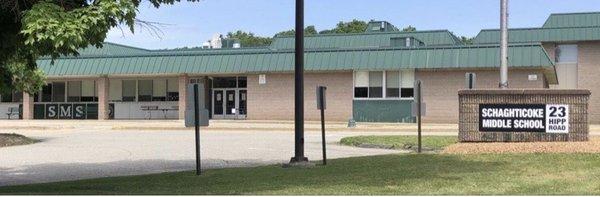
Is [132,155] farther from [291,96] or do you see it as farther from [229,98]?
[229,98]

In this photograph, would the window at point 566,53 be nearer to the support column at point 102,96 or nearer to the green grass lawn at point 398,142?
the green grass lawn at point 398,142

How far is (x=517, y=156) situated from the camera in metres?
13.2

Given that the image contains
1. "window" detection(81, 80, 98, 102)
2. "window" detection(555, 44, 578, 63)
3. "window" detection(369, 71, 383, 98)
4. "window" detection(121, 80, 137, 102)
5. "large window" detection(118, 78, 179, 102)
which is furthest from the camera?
"window" detection(81, 80, 98, 102)

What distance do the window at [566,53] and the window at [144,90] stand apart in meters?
24.5

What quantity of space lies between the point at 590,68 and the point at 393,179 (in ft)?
114

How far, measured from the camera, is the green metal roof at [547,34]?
40.9 m

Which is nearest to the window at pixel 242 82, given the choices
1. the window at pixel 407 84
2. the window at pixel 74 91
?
Result: the window at pixel 407 84

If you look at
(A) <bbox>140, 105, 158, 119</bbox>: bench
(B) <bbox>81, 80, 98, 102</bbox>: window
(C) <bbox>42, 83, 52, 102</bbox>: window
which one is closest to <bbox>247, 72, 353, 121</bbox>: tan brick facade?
(A) <bbox>140, 105, 158, 119</bbox>: bench

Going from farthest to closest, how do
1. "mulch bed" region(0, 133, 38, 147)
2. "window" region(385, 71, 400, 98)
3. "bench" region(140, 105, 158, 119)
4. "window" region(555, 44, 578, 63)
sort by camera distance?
"bench" region(140, 105, 158, 119)
"window" region(555, 44, 578, 63)
"window" region(385, 71, 400, 98)
"mulch bed" region(0, 133, 38, 147)

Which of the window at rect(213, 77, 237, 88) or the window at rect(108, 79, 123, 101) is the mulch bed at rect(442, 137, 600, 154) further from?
the window at rect(108, 79, 123, 101)

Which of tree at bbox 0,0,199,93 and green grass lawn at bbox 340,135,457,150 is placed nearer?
tree at bbox 0,0,199,93

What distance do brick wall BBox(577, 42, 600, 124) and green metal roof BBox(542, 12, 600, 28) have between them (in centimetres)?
490

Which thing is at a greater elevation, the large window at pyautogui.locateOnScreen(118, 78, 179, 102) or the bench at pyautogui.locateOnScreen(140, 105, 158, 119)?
the large window at pyautogui.locateOnScreen(118, 78, 179, 102)

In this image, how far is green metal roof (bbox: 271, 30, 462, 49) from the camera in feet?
158
